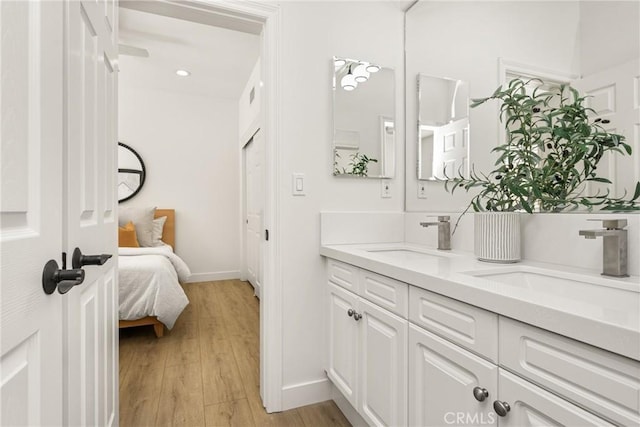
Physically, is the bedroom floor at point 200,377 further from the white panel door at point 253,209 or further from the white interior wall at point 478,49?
the white interior wall at point 478,49

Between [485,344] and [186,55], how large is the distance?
367cm

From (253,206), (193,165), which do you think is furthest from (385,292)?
(193,165)

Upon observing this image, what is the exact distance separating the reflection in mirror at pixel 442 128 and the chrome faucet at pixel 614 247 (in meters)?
0.77

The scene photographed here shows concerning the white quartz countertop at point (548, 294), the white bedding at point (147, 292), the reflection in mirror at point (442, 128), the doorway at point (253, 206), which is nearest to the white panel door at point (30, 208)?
the white quartz countertop at point (548, 294)

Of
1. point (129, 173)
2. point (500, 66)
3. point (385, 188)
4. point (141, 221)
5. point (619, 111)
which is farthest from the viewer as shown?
point (129, 173)

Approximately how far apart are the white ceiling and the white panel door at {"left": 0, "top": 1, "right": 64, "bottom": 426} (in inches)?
84.8

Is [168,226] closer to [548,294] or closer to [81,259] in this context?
[81,259]

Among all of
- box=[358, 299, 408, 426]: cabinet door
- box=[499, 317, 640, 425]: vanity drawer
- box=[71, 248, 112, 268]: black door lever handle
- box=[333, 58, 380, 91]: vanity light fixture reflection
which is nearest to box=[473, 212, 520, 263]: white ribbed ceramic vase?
box=[358, 299, 408, 426]: cabinet door

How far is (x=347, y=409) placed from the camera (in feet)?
5.43

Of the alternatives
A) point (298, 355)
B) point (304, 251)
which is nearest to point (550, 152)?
point (304, 251)

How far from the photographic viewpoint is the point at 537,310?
0.68 meters

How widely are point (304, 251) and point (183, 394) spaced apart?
106cm

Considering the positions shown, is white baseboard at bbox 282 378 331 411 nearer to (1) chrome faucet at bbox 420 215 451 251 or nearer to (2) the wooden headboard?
(1) chrome faucet at bbox 420 215 451 251

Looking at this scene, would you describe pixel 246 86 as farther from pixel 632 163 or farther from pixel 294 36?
pixel 632 163
